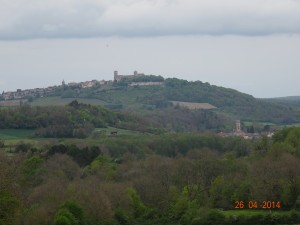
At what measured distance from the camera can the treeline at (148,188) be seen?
48719mm

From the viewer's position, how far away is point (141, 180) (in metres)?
65.4

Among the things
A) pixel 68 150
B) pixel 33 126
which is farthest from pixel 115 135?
pixel 68 150

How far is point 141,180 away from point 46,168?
39.4 feet

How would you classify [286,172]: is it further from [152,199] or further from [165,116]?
[165,116]

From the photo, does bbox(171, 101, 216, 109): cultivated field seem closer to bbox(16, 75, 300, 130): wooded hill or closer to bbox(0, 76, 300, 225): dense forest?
bbox(16, 75, 300, 130): wooded hill

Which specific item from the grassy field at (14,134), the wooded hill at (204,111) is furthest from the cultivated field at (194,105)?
the grassy field at (14,134)

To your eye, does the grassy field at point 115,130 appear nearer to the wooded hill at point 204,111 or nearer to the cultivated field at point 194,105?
the wooded hill at point 204,111

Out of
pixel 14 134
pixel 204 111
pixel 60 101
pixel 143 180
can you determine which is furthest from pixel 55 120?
pixel 60 101
